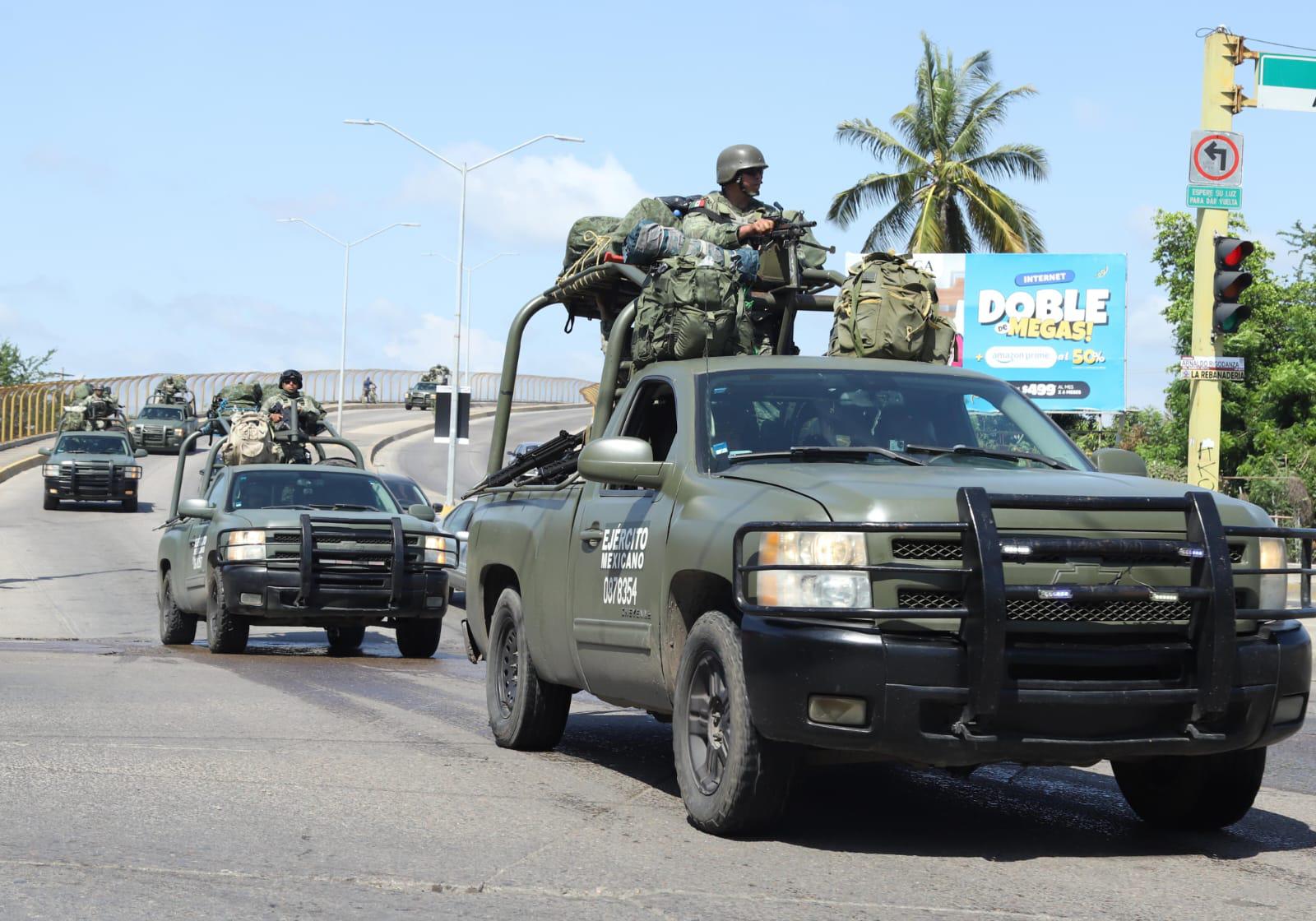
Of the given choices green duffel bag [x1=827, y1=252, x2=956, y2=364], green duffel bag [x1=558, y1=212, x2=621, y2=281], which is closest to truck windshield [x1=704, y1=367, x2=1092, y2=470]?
green duffel bag [x1=827, y1=252, x2=956, y2=364]

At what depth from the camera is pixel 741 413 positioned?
7.33 m

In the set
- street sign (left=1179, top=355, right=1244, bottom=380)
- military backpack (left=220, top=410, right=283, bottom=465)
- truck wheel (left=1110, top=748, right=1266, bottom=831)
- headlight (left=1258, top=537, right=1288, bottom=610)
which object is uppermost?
street sign (left=1179, top=355, right=1244, bottom=380)

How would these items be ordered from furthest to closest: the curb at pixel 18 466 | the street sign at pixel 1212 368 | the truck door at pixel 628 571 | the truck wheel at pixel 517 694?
the curb at pixel 18 466
the street sign at pixel 1212 368
the truck wheel at pixel 517 694
the truck door at pixel 628 571

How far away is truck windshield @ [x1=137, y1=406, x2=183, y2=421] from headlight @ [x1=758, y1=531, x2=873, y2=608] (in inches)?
2199

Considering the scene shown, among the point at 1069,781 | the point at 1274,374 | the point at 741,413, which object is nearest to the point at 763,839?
the point at 741,413

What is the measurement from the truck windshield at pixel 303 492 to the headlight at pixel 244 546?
0.99 meters

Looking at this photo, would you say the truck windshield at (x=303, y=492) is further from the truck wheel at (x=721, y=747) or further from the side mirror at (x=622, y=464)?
the truck wheel at (x=721, y=747)

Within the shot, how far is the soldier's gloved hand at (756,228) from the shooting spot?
891 centimetres

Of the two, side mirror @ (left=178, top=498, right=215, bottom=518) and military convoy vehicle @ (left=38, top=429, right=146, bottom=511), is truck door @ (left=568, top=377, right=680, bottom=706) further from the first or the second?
military convoy vehicle @ (left=38, top=429, right=146, bottom=511)

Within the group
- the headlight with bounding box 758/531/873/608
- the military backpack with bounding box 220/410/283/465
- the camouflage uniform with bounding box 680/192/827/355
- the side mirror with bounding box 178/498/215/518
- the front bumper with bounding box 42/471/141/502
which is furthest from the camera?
the front bumper with bounding box 42/471/141/502

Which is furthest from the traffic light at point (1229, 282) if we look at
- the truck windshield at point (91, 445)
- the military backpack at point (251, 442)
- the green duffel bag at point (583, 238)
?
the truck windshield at point (91, 445)

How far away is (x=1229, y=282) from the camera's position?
654 inches

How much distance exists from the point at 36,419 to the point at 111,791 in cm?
6547

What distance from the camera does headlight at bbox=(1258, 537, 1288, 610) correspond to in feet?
20.4
